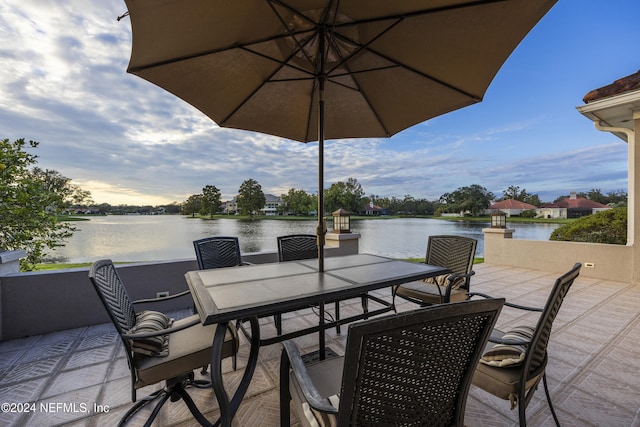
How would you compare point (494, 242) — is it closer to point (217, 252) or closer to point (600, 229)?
point (600, 229)

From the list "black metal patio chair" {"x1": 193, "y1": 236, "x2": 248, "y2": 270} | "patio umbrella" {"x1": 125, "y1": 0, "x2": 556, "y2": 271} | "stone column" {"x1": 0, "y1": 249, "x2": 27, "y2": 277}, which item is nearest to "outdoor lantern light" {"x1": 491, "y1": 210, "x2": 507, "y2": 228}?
"patio umbrella" {"x1": 125, "y1": 0, "x2": 556, "y2": 271}

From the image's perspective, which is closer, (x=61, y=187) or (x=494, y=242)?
(x=61, y=187)

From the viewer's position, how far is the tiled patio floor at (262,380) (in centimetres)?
171

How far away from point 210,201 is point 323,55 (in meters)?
12.3

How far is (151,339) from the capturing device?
1480mm

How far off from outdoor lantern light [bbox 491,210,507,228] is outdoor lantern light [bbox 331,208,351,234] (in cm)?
405

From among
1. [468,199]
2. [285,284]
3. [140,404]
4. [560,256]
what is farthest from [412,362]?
[468,199]

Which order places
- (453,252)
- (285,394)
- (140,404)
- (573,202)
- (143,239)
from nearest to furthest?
(285,394) < (140,404) < (453,252) < (143,239) < (573,202)

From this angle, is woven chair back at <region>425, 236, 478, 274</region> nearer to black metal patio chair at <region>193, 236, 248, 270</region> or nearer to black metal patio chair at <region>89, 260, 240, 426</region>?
black metal patio chair at <region>193, 236, 248, 270</region>

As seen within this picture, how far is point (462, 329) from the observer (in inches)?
32.8

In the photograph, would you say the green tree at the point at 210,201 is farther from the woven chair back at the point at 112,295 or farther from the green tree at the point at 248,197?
the woven chair back at the point at 112,295

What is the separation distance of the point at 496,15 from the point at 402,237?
40.2 feet

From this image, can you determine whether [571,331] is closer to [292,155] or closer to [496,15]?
[496,15]

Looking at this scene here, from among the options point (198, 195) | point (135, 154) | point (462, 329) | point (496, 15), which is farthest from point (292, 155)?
point (462, 329)
